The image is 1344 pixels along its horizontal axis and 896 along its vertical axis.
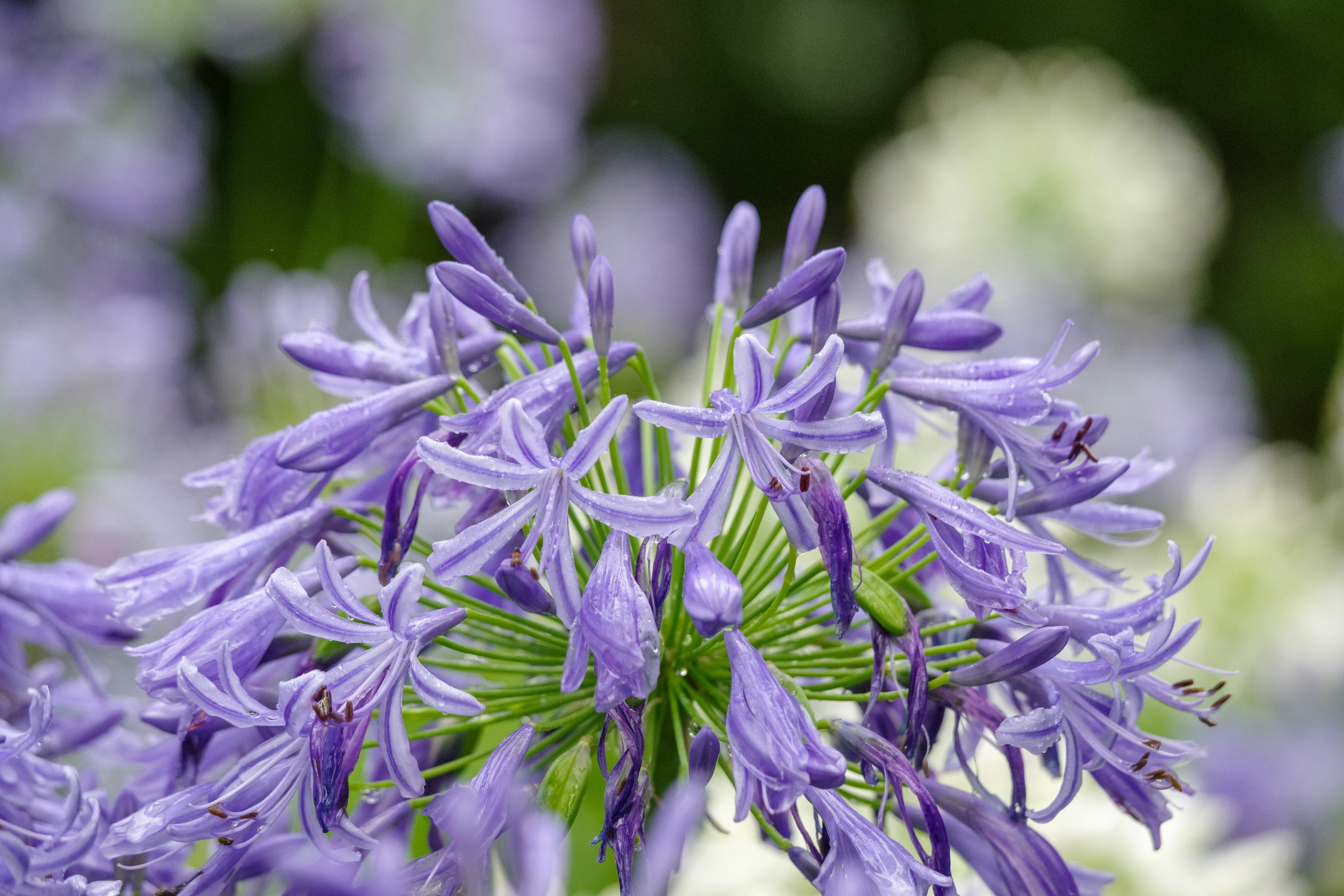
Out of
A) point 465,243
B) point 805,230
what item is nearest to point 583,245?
point 465,243

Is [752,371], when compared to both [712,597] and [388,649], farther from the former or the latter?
[388,649]

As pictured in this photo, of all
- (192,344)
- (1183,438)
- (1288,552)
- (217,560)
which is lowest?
(192,344)

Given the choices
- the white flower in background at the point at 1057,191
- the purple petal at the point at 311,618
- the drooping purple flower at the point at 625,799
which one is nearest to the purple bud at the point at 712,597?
the drooping purple flower at the point at 625,799

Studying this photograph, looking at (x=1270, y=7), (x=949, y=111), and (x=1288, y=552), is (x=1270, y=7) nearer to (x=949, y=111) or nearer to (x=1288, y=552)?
(x=949, y=111)

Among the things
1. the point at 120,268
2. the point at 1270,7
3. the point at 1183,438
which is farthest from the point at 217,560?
the point at 1270,7

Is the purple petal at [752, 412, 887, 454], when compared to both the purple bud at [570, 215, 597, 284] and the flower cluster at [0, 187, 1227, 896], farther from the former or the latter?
the purple bud at [570, 215, 597, 284]

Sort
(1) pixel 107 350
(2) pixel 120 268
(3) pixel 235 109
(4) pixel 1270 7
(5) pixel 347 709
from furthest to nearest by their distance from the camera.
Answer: (4) pixel 1270 7 → (3) pixel 235 109 → (2) pixel 120 268 → (1) pixel 107 350 → (5) pixel 347 709

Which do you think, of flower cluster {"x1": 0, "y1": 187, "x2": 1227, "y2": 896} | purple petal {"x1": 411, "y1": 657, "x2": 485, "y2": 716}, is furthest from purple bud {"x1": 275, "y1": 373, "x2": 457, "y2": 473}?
purple petal {"x1": 411, "y1": 657, "x2": 485, "y2": 716}
